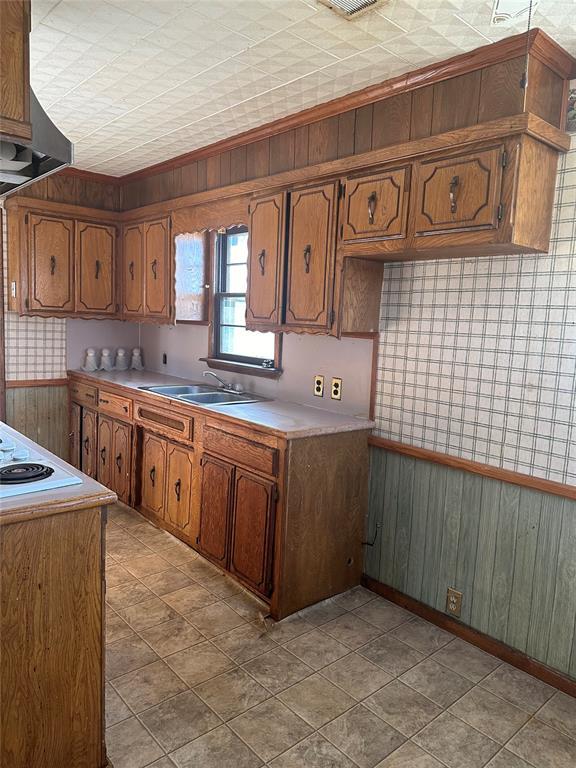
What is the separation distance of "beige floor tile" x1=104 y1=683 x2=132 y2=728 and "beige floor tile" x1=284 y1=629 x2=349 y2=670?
76cm

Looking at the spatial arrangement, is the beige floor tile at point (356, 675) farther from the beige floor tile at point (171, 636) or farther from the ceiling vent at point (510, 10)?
the ceiling vent at point (510, 10)

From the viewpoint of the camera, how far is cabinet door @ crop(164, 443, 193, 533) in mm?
3479

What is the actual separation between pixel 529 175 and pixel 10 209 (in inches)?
144

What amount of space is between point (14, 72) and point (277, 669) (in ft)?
7.77

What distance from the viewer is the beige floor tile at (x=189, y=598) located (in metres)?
2.88

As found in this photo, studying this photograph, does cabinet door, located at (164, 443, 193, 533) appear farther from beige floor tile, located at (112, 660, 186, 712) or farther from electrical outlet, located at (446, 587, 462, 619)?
electrical outlet, located at (446, 587, 462, 619)

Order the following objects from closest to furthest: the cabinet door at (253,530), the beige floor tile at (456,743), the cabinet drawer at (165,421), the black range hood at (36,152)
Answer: the black range hood at (36,152), the beige floor tile at (456,743), the cabinet door at (253,530), the cabinet drawer at (165,421)

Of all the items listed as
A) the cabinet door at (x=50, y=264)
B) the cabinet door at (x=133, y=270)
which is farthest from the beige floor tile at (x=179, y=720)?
the cabinet door at (x=50, y=264)

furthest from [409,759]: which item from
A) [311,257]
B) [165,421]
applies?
[165,421]

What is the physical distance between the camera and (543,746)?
2.04 meters

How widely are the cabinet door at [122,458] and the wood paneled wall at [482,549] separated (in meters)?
1.85

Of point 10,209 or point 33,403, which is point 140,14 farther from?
point 33,403

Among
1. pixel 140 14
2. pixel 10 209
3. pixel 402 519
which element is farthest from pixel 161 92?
pixel 402 519

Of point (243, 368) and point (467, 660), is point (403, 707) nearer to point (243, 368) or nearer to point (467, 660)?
point (467, 660)
